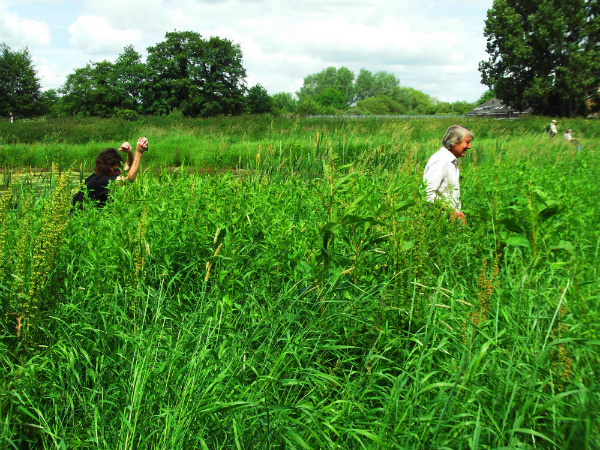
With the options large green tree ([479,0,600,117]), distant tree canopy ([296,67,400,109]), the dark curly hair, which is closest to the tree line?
large green tree ([479,0,600,117])

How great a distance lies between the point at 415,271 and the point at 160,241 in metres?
1.58

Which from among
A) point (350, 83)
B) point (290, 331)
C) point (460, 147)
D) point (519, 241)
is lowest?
point (290, 331)

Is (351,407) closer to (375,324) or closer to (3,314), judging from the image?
(375,324)

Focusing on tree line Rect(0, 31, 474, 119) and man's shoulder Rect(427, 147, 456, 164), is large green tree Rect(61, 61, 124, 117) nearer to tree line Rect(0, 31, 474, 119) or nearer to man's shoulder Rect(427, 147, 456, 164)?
tree line Rect(0, 31, 474, 119)

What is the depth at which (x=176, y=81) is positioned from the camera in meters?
47.4

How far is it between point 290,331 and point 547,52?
4388 centimetres

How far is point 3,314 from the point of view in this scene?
2.41 m

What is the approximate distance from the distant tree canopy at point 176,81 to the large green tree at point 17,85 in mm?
8141

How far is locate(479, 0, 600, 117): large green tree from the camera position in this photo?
37.0 m

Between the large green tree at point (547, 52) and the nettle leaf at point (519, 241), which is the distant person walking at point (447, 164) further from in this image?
the large green tree at point (547, 52)

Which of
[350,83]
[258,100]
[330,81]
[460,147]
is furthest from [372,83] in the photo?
[460,147]

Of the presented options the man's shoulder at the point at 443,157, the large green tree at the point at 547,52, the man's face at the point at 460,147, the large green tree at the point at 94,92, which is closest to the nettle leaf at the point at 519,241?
the man's shoulder at the point at 443,157

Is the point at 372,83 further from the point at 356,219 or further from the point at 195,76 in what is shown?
the point at 356,219

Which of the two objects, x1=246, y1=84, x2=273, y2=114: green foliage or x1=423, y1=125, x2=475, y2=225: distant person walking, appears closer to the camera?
x1=423, y1=125, x2=475, y2=225: distant person walking
